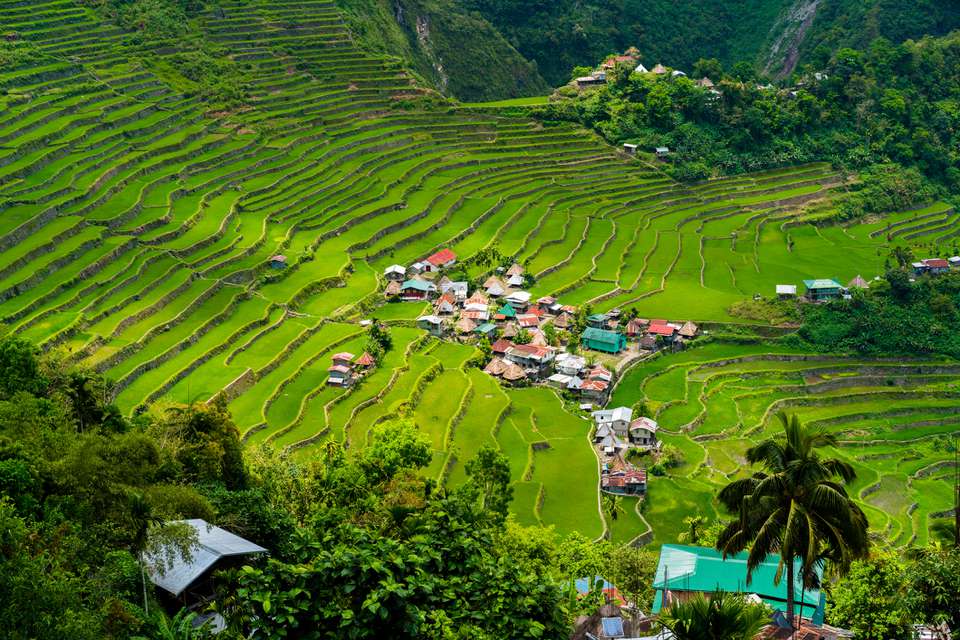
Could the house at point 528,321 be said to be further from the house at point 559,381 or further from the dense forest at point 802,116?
the dense forest at point 802,116

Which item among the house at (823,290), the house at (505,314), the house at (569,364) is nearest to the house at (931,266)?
the house at (823,290)

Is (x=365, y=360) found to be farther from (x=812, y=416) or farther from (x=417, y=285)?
(x=812, y=416)

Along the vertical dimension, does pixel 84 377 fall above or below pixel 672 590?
above

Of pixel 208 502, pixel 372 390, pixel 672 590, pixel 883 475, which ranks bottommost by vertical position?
pixel 883 475

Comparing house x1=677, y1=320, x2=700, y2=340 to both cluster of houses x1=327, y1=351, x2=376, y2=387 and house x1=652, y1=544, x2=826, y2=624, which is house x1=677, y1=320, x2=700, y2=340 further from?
house x1=652, y1=544, x2=826, y2=624

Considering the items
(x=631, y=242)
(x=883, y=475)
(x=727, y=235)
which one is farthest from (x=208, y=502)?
(x=727, y=235)

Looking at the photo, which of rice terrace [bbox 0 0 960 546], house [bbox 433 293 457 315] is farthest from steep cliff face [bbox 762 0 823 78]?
house [bbox 433 293 457 315]

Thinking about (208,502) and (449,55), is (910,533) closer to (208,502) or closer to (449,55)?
(208,502)
